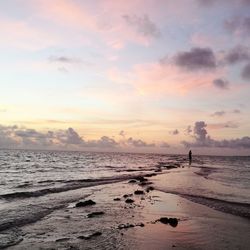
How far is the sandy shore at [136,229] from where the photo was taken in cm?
1302

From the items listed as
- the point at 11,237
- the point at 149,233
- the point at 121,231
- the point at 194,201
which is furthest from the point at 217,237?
the point at 194,201

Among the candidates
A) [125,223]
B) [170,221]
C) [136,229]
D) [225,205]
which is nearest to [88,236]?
[136,229]

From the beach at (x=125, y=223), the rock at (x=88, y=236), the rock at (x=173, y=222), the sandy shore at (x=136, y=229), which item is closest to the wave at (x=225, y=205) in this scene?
the beach at (x=125, y=223)

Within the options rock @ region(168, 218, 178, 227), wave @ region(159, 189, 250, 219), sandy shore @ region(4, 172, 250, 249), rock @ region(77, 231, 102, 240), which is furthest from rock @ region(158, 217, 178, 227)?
wave @ region(159, 189, 250, 219)

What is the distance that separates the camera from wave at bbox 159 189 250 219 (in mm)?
20309

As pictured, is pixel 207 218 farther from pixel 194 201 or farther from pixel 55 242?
pixel 55 242

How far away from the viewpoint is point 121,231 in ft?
49.1

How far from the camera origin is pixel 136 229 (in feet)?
49.9

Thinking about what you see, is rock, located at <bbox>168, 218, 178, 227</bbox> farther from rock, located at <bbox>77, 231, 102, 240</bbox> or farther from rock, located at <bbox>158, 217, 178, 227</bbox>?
rock, located at <bbox>77, 231, 102, 240</bbox>

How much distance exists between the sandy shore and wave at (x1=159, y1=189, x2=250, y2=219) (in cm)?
97

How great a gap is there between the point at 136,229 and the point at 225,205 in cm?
952

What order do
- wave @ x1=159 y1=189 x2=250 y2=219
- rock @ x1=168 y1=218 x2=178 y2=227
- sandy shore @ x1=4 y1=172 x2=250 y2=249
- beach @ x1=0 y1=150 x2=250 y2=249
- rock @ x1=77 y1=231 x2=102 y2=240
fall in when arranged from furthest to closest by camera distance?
wave @ x1=159 y1=189 x2=250 y2=219
rock @ x1=168 y1=218 x2=178 y2=227
rock @ x1=77 y1=231 x2=102 y2=240
beach @ x1=0 y1=150 x2=250 y2=249
sandy shore @ x1=4 y1=172 x2=250 y2=249

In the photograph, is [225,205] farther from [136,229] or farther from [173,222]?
[136,229]

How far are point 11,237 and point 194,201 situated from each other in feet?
44.6
